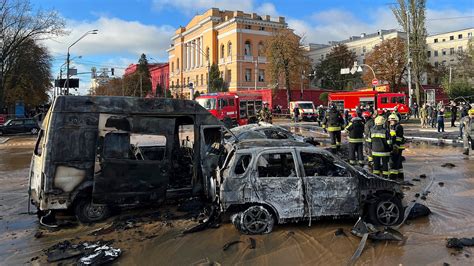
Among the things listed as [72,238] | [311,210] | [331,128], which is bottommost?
[72,238]

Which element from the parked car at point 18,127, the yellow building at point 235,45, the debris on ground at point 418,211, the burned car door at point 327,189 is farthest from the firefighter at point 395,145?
the yellow building at point 235,45

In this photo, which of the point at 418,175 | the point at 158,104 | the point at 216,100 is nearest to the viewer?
the point at 158,104

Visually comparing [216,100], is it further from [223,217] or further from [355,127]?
[223,217]

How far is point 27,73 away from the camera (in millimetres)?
46250

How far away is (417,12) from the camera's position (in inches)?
1631

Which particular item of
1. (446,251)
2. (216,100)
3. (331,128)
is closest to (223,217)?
(446,251)

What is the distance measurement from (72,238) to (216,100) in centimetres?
2572

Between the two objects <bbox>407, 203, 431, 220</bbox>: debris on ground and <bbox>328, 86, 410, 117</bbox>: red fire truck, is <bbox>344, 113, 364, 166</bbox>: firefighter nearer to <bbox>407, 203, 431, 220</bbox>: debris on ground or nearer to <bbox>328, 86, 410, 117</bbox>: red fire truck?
<bbox>407, 203, 431, 220</bbox>: debris on ground

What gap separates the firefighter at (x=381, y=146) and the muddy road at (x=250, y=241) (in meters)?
1.33

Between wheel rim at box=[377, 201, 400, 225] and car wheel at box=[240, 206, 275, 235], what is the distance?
69.5 inches

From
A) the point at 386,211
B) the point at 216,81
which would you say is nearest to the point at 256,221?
the point at 386,211

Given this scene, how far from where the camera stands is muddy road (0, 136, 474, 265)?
5.52 metres

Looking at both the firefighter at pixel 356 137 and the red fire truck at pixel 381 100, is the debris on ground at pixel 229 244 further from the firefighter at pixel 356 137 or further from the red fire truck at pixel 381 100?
Result: the red fire truck at pixel 381 100

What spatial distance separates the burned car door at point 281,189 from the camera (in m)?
6.39
